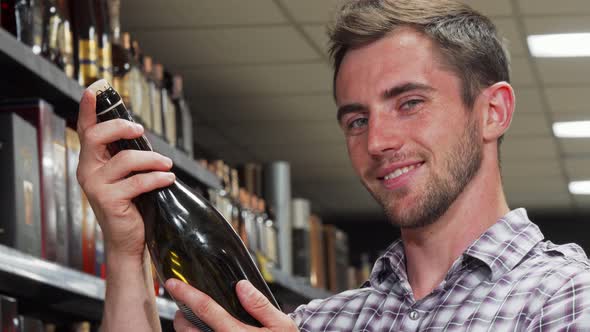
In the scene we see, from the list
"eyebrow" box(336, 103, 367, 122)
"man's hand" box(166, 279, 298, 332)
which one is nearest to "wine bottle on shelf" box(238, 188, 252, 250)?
"eyebrow" box(336, 103, 367, 122)

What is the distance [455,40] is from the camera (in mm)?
1780

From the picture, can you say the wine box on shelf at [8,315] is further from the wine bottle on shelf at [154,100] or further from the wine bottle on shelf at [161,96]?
the wine bottle on shelf at [161,96]

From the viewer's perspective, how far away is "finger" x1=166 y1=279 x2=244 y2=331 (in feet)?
4.39

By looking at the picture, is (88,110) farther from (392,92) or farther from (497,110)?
(497,110)

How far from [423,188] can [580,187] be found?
6.27 meters

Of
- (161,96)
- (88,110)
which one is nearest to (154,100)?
(161,96)

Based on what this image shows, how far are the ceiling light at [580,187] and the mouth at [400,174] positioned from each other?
6.05 m

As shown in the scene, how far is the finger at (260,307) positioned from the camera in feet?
4.44

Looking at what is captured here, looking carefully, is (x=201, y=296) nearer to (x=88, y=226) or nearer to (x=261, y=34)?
(x=88, y=226)

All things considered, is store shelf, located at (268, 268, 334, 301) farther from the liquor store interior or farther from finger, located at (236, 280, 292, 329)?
finger, located at (236, 280, 292, 329)

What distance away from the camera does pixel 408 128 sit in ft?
5.53

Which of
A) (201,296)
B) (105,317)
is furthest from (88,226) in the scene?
(201,296)

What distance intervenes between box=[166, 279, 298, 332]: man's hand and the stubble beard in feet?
1.18

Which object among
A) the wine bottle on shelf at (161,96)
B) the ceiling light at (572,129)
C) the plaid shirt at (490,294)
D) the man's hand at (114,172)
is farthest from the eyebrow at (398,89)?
the ceiling light at (572,129)
